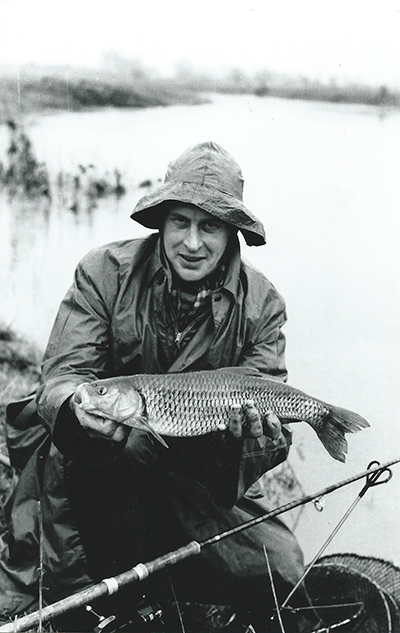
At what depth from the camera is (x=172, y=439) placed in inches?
124

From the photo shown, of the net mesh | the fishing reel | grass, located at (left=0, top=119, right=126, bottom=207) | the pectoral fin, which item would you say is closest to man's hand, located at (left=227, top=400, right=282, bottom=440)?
the pectoral fin

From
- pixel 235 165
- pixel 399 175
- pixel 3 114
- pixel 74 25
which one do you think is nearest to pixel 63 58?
pixel 74 25

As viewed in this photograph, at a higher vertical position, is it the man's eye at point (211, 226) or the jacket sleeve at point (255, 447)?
the man's eye at point (211, 226)

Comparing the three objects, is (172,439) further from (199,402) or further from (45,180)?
(45,180)

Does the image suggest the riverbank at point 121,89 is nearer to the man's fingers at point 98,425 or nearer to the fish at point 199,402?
the fish at point 199,402

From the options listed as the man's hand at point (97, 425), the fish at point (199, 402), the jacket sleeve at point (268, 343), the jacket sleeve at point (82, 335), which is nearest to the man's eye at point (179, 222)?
the jacket sleeve at point (82, 335)

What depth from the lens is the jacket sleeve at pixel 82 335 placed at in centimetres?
283

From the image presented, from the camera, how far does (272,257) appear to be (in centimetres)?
414

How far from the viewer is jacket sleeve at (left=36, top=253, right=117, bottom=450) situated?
9.27 ft

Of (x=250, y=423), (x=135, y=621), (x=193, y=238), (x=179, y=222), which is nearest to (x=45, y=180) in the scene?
(x=179, y=222)

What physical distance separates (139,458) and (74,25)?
2.21 m

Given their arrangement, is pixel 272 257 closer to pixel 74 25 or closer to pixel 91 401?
pixel 74 25

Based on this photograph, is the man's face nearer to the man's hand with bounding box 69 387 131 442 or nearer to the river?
the man's hand with bounding box 69 387 131 442

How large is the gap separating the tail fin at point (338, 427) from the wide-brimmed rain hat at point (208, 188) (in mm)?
856
